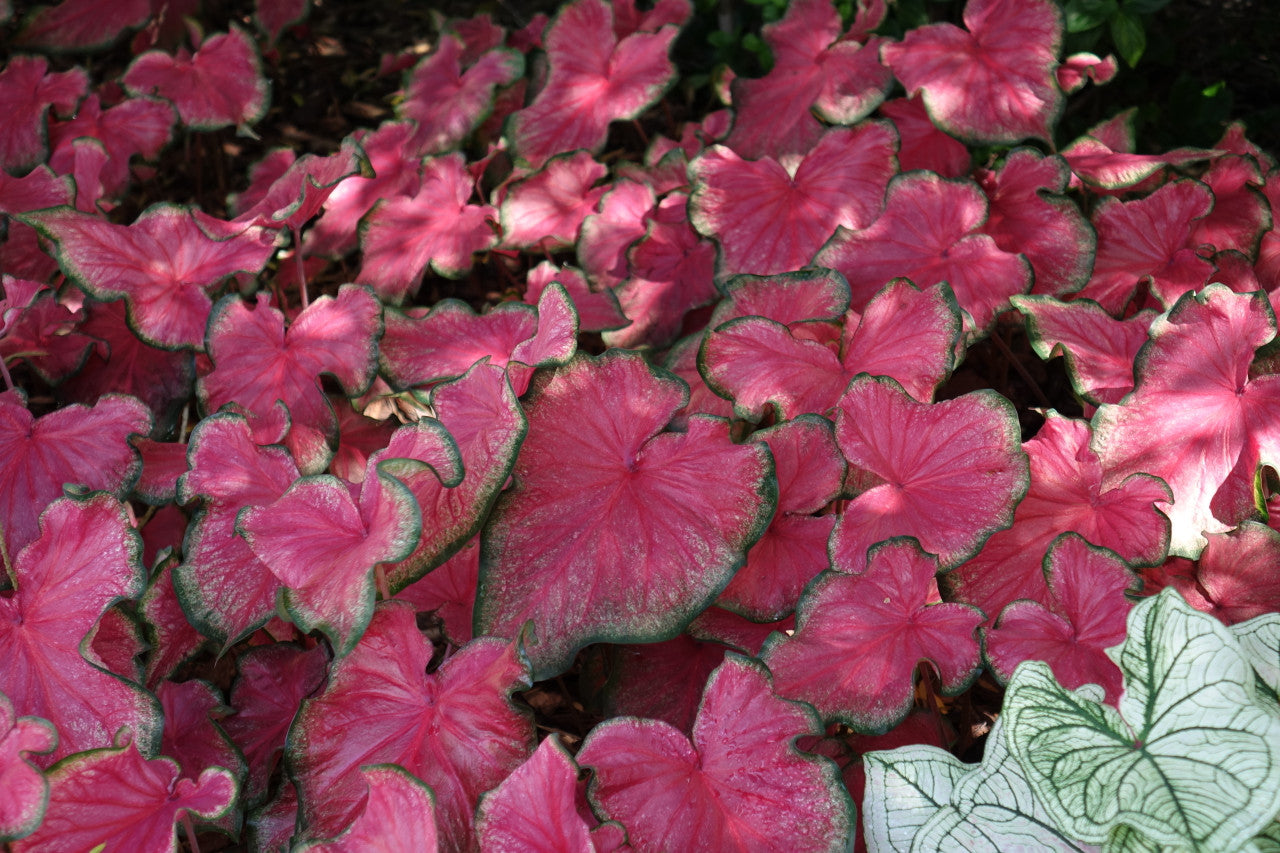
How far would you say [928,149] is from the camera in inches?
67.5

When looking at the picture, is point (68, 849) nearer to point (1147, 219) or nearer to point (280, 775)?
point (280, 775)

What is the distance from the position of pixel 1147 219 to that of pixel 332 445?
3.89 feet

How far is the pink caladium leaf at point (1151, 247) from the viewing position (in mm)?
1448

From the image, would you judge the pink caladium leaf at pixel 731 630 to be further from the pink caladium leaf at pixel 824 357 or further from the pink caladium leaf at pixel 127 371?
the pink caladium leaf at pixel 127 371

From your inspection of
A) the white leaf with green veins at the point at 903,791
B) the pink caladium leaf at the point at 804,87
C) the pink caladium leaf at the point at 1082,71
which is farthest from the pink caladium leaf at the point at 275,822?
the pink caladium leaf at the point at 1082,71

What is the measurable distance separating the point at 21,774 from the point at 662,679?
0.65 metres

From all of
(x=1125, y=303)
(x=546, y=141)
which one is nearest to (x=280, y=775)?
(x=546, y=141)

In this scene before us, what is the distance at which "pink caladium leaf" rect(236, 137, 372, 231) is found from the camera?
1426mm

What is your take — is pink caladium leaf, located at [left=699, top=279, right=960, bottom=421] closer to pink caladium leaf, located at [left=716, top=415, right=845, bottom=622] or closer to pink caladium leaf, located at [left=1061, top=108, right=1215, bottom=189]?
pink caladium leaf, located at [left=716, top=415, right=845, bottom=622]

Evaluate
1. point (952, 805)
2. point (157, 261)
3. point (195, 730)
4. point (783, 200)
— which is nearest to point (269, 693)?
point (195, 730)

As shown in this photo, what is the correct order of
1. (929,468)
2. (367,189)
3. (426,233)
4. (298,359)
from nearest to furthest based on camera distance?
(929,468), (298,359), (426,233), (367,189)

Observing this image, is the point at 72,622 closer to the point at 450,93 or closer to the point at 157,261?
the point at 157,261

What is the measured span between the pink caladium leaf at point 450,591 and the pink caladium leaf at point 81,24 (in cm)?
168

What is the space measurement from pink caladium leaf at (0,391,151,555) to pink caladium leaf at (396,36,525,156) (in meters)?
0.84
